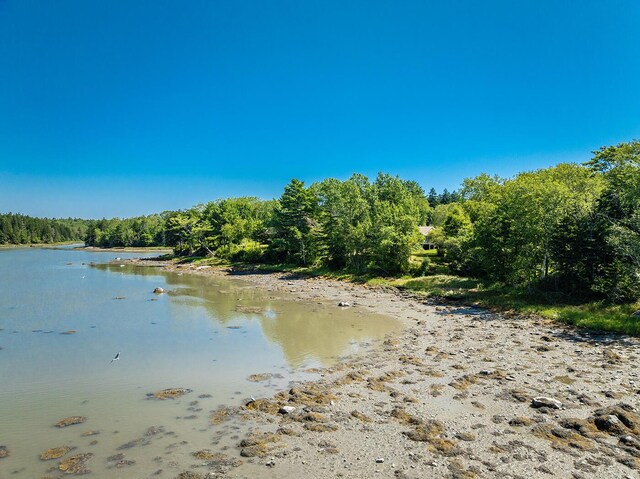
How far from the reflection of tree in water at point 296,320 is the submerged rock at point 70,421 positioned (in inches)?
315

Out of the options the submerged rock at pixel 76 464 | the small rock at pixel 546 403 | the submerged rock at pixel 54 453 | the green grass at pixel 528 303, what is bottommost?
the submerged rock at pixel 54 453

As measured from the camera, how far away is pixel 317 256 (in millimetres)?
57031

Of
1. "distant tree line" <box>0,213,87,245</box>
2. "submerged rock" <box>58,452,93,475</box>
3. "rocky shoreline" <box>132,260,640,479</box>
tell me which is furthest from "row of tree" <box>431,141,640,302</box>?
"distant tree line" <box>0,213,87,245</box>

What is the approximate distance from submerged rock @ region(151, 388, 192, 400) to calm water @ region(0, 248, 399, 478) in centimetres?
37

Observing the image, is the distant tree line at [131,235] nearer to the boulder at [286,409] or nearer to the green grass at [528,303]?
the green grass at [528,303]

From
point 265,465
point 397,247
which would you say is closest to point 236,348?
point 265,465

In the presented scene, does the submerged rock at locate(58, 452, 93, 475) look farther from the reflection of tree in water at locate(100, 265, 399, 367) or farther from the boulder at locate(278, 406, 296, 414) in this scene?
the reflection of tree in water at locate(100, 265, 399, 367)

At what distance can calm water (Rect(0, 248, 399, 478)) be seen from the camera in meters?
10.1

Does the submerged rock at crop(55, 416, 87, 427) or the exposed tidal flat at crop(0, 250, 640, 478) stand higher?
the exposed tidal flat at crop(0, 250, 640, 478)

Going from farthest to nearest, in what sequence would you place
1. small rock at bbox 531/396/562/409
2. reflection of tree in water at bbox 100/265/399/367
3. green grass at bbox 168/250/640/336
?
green grass at bbox 168/250/640/336
reflection of tree in water at bbox 100/265/399/367
small rock at bbox 531/396/562/409

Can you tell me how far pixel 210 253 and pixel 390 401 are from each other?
227 ft

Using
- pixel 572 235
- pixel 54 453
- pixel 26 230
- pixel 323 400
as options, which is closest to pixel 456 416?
pixel 323 400

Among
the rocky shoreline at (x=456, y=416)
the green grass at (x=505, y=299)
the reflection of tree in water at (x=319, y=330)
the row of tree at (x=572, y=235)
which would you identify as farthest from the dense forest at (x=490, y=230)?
the reflection of tree in water at (x=319, y=330)

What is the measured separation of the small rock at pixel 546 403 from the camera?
38.0 ft
